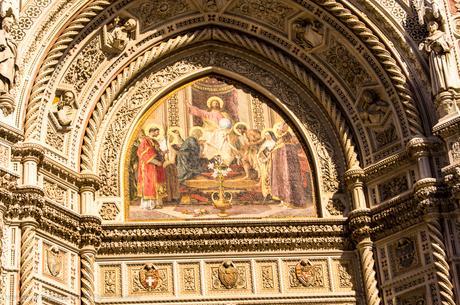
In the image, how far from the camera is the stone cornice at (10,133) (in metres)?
17.0

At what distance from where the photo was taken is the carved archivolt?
64.0 ft

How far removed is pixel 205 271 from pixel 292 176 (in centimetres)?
248

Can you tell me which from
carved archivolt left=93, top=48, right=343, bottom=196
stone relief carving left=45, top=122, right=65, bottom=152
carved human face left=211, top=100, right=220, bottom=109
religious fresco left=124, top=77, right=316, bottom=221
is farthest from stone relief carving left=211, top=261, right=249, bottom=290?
stone relief carving left=45, top=122, right=65, bottom=152

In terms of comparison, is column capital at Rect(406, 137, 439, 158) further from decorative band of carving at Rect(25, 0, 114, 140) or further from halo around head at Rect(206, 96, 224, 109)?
decorative band of carving at Rect(25, 0, 114, 140)

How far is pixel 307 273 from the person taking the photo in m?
19.0

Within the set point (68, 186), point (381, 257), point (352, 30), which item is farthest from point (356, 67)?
point (68, 186)

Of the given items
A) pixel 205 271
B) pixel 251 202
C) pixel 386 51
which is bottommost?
pixel 205 271

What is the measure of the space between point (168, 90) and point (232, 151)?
5.32 ft

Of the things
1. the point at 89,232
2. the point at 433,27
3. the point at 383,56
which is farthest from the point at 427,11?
the point at 89,232

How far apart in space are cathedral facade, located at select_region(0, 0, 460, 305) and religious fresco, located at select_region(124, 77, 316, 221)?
29 millimetres

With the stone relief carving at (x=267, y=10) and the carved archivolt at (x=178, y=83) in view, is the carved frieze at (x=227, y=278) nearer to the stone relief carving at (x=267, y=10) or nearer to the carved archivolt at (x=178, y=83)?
the carved archivolt at (x=178, y=83)

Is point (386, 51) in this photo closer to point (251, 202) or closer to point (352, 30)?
point (352, 30)

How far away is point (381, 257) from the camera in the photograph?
62.0ft

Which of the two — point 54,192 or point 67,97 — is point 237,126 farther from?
point 54,192
